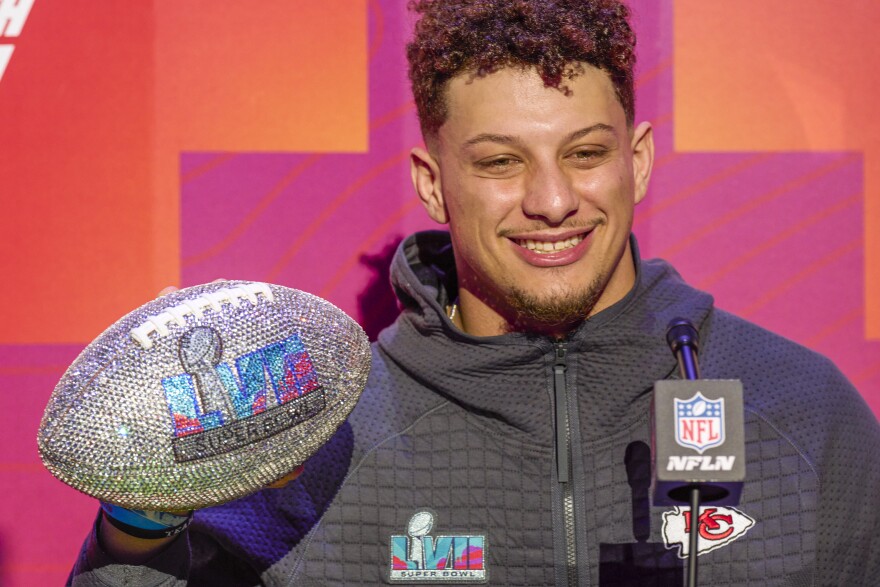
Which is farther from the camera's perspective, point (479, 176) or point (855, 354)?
point (855, 354)

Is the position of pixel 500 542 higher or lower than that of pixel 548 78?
lower

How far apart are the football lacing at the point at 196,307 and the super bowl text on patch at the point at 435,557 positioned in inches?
19.9

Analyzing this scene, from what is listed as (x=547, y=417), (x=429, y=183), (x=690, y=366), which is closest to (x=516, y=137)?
(x=429, y=183)

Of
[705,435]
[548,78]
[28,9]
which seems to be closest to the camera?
[705,435]

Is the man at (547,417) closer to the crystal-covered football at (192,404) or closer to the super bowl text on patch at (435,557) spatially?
the super bowl text on patch at (435,557)

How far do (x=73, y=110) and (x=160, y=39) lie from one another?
0.22m

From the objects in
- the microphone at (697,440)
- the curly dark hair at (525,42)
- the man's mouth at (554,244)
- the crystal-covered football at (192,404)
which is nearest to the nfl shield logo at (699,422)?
the microphone at (697,440)

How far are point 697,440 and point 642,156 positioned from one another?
0.81 meters

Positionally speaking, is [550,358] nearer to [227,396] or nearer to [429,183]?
[429,183]

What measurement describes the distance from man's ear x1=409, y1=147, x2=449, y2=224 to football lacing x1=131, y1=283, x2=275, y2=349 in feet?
1.66

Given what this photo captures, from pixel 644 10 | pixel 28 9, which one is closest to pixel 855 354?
pixel 644 10

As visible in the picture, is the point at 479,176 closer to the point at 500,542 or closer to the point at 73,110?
the point at 500,542

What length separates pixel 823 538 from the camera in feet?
4.90

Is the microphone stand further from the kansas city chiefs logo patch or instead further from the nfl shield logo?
the kansas city chiefs logo patch
